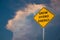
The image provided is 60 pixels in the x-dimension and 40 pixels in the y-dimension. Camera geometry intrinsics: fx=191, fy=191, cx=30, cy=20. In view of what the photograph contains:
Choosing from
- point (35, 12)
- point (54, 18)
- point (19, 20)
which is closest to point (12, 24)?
point (19, 20)

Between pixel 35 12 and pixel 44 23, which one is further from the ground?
pixel 35 12

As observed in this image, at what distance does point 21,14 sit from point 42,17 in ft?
1.07

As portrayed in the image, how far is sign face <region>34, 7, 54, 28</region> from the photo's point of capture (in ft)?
8.44

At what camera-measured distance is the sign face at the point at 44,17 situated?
2.57 meters

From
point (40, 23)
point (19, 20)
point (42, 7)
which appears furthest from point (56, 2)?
point (19, 20)

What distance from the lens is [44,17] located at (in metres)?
2.57

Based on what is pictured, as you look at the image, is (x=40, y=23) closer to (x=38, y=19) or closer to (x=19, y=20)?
(x=38, y=19)

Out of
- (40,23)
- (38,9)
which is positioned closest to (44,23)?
(40,23)

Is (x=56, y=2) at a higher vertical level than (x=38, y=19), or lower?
higher

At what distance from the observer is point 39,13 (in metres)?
2.62

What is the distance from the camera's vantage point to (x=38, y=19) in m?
2.60

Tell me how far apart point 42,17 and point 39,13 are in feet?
0.27

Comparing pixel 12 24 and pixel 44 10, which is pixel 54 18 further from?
pixel 12 24

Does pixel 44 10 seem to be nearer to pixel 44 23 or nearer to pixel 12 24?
pixel 44 23
